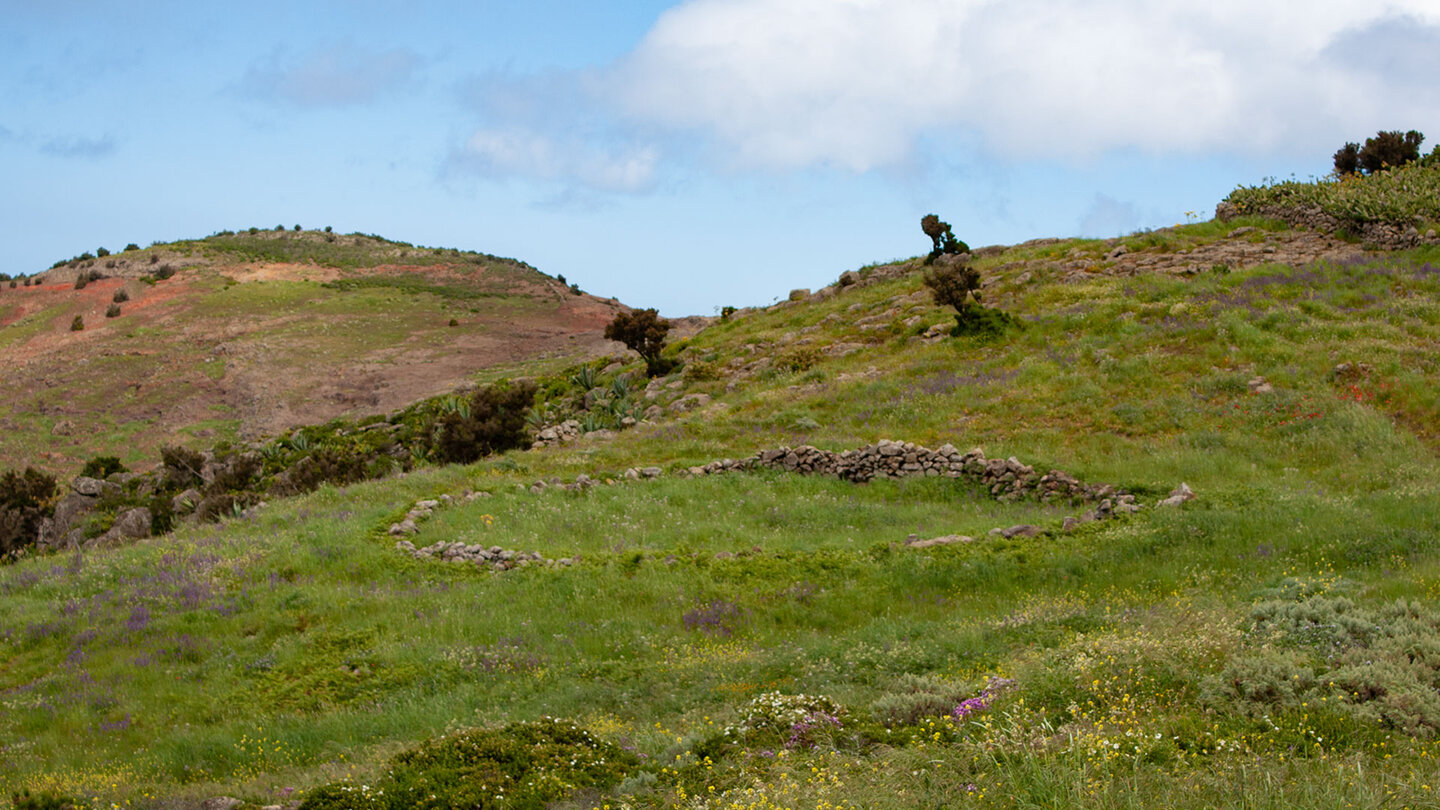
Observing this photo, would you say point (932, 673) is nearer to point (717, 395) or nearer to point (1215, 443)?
point (1215, 443)

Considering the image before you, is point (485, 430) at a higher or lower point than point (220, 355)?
lower

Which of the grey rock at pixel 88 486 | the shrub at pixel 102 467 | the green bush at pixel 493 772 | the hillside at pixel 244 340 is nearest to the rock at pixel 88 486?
the grey rock at pixel 88 486

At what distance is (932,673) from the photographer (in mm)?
9000

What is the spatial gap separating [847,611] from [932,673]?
3.24 meters

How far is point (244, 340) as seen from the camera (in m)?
53.2

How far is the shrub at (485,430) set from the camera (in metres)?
25.7

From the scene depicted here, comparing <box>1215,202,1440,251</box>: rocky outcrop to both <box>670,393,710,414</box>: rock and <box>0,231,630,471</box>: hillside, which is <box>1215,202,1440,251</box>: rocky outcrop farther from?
<box>0,231,630,471</box>: hillside

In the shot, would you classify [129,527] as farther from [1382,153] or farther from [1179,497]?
[1382,153]

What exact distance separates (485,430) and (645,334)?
7997 mm

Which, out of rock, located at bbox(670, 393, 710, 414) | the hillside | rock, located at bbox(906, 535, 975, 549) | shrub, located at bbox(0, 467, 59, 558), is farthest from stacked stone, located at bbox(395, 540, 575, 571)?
the hillside

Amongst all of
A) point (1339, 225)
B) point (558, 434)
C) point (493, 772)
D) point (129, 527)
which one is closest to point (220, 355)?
point (129, 527)

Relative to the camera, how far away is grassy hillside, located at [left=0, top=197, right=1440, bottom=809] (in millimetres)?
6781

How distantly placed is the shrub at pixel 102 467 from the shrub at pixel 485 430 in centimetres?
1586

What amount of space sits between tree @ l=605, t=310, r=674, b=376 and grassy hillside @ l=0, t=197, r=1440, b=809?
7.01 meters
